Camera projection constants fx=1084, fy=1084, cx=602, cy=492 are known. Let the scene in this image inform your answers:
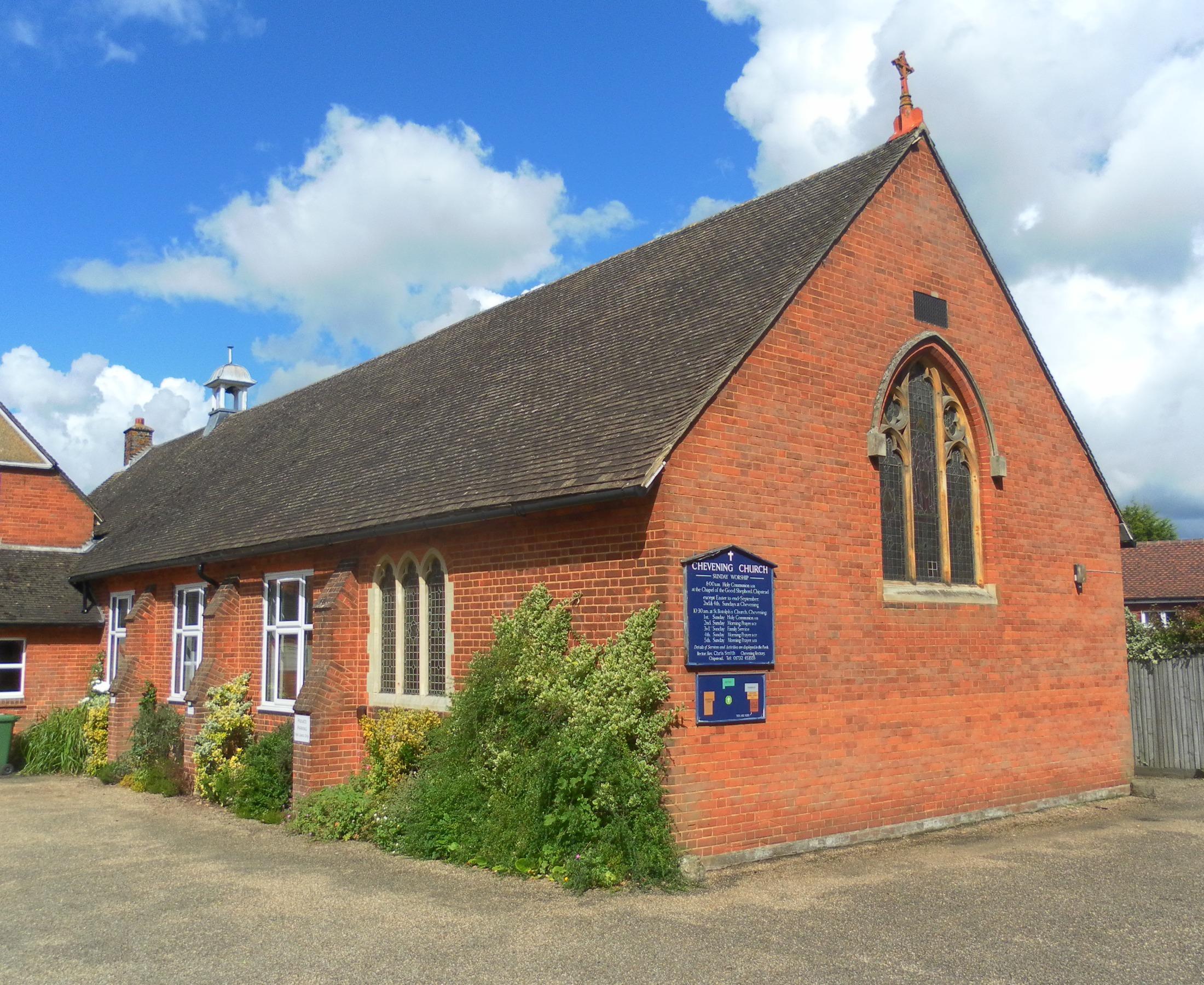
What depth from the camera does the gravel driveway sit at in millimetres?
7262

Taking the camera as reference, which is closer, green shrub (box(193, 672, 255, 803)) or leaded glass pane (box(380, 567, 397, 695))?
leaded glass pane (box(380, 567, 397, 695))

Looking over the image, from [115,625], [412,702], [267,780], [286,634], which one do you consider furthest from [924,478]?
[115,625]

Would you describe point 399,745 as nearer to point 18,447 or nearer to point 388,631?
point 388,631

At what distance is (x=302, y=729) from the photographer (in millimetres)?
13781

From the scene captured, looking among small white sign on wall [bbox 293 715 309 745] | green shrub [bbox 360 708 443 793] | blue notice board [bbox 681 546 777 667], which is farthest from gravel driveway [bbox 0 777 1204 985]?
blue notice board [bbox 681 546 777 667]

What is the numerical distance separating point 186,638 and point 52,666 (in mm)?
4739

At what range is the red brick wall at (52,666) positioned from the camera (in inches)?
840

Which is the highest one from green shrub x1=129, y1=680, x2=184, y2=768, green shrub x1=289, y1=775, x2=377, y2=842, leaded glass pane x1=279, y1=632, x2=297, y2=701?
leaded glass pane x1=279, y1=632, x2=297, y2=701

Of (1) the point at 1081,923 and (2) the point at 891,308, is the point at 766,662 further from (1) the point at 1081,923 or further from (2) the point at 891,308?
(2) the point at 891,308

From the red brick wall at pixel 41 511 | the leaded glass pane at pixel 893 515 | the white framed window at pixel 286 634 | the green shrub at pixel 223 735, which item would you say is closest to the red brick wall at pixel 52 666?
the red brick wall at pixel 41 511

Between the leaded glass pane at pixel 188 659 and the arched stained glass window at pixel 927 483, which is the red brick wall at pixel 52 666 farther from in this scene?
the arched stained glass window at pixel 927 483

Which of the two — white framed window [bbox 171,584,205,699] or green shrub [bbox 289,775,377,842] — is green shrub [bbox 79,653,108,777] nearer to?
white framed window [bbox 171,584,205,699]

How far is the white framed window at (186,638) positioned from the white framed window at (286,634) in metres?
2.78

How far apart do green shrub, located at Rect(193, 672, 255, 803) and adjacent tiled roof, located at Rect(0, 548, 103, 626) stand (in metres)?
7.28
